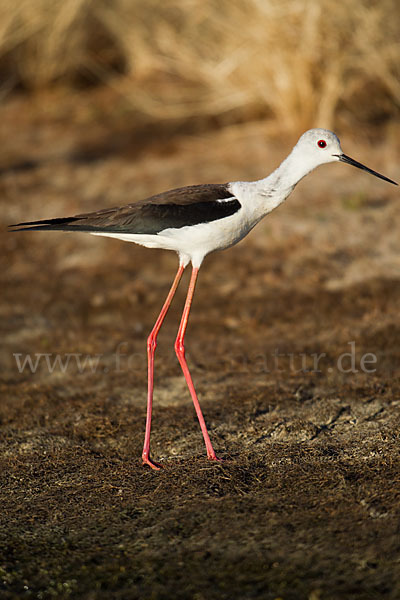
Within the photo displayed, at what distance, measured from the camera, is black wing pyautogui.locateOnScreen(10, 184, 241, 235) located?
4645mm

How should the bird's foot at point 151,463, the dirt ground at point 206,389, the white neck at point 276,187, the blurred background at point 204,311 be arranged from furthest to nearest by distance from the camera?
the white neck at point 276,187 < the bird's foot at point 151,463 < the blurred background at point 204,311 < the dirt ground at point 206,389

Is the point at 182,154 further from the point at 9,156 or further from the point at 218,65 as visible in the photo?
the point at 9,156

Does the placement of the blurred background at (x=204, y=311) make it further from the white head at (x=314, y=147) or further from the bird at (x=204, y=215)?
the white head at (x=314, y=147)

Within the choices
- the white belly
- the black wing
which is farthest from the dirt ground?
the black wing

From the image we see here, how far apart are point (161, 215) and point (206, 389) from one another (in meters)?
1.69

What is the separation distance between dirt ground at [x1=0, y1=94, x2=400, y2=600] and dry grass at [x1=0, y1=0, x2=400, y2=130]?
0.64m

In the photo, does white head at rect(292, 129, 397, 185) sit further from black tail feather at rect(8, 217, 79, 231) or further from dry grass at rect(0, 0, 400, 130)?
dry grass at rect(0, 0, 400, 130)

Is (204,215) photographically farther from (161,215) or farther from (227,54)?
(227,54)

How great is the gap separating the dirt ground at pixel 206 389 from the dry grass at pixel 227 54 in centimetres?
64

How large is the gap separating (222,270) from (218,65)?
10.6ft

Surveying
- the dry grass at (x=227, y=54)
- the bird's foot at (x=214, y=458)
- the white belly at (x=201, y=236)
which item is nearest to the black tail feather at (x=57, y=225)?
the white belly at (x=201, y=236)

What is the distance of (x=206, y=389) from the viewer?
5.87m

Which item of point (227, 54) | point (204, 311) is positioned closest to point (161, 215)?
point (204, 311)

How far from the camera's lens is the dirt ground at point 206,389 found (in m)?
3.67
